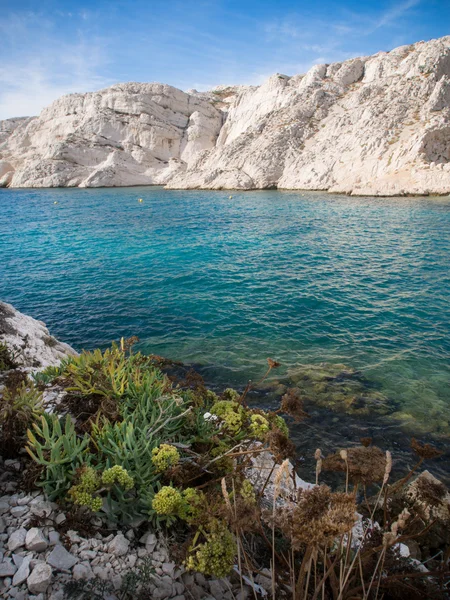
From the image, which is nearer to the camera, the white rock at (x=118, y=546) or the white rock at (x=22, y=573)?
the white rock at (x=22, y=573)

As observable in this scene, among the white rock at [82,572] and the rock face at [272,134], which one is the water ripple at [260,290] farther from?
the rock face at [272,134]

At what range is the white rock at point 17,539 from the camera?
10.6 feet

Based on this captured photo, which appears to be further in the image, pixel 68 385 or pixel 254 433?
pixel 68 385

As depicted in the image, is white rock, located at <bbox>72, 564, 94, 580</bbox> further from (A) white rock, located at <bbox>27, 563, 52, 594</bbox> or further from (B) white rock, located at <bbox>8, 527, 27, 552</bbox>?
(B) white rock, located at <bbox>8, 527, 27, 552</bbox>

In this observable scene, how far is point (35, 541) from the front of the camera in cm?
325

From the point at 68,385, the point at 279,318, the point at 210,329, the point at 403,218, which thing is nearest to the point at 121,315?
the point at 210,329

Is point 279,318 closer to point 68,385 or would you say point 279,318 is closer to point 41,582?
point 68,385

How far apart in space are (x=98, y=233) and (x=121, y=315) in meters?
19.0

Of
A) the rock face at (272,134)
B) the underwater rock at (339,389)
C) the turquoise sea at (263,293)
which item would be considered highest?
the rock face at (272,134)

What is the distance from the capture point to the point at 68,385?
598cm

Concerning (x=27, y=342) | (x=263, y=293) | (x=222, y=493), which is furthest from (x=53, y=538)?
(x=263, y=293)

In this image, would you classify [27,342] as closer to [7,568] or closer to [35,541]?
[35,541]

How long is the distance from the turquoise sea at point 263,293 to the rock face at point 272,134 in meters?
22.8

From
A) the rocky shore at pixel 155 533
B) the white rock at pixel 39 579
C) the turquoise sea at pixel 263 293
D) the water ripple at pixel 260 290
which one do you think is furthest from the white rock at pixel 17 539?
the water ripple at pixel 260 290
